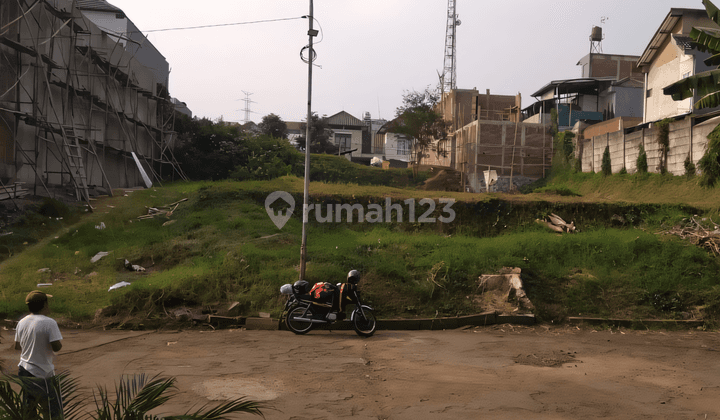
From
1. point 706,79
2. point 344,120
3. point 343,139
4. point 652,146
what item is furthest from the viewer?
point 344,120

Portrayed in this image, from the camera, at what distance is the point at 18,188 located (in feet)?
57.3

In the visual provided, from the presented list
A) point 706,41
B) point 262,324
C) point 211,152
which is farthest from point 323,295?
point 211,152

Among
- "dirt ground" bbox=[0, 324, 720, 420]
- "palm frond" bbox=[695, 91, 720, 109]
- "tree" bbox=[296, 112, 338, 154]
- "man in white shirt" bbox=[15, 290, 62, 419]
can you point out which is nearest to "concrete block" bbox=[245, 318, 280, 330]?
"dirt ground" bbox=[0, 324, 720, 420]

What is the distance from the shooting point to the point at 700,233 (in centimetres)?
1459

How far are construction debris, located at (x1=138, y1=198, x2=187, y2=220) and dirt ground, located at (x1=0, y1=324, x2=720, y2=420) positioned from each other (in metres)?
8.93

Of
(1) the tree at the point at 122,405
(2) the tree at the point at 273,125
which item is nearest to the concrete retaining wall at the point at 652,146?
(1) the tree at the point at 122,405

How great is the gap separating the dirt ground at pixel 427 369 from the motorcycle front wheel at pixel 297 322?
10.5 inches

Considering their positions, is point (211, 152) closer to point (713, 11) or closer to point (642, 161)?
point (642, 161)

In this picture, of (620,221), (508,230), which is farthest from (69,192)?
(620,221)

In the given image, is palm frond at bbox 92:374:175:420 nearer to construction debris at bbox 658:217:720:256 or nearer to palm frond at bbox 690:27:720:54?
palm frond at bbox 690:27:720:54

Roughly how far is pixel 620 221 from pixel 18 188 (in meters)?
20.2

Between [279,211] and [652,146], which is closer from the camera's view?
[279,211]

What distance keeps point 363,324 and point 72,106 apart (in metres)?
19.2

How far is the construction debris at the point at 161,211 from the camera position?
1928cm
